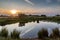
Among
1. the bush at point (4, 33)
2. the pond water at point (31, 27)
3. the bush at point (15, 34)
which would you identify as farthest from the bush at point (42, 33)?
the bush at point (4, 33)

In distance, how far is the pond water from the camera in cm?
179

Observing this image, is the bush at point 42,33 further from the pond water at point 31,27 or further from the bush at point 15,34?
the bush at point 15,34

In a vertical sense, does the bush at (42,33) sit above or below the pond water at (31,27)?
below

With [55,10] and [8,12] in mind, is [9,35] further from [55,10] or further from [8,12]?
[55,10]

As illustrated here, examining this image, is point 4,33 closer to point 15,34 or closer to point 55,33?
point 15,34

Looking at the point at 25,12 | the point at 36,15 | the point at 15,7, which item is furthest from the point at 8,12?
the point at 36,15

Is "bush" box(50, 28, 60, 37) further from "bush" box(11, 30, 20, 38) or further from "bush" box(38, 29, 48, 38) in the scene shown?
"bush" box(11, 30, 20, 38)

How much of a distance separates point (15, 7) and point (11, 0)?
5.3 inches

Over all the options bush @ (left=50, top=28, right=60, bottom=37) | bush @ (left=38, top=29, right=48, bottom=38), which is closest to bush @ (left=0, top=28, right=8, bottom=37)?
bush @ (left=38, top=29, right=48, bottom=38)

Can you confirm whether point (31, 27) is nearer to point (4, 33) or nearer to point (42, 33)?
point (42, 33)

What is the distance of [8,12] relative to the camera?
6.18 ft

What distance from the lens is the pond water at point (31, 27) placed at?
5.89 feet

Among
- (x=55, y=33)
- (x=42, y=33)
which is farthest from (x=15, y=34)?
(x=55, y=33)

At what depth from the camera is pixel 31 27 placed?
71.7 inches
